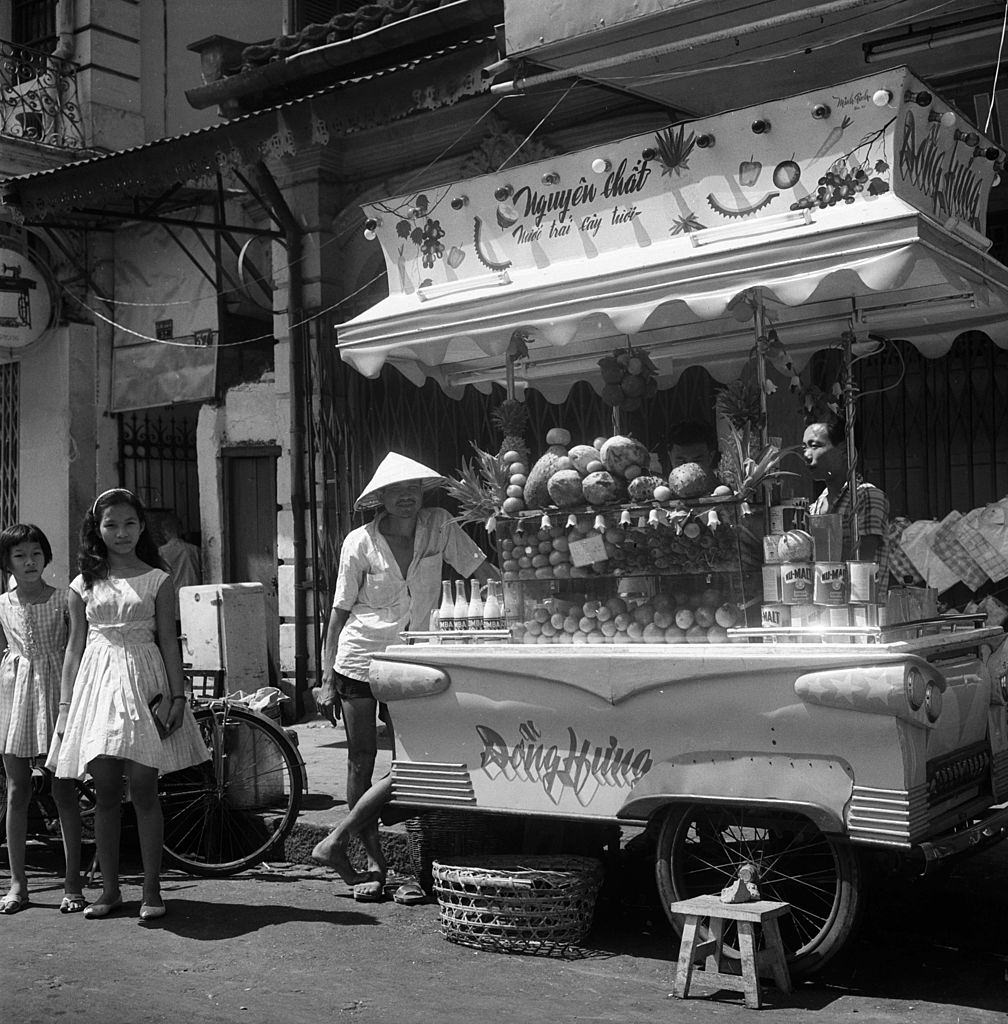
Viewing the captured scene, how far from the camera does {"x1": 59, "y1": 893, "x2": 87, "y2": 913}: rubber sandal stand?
234 inches

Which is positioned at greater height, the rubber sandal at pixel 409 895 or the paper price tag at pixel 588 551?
the paper price tag at pixel 588 551

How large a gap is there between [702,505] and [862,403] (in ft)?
11.9

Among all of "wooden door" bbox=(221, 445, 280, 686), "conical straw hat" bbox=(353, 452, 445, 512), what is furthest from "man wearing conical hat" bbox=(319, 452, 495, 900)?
"wooden door" bbox=(221, 445, 280, 686)

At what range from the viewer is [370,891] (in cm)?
611

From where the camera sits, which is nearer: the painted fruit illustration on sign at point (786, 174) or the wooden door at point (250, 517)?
the painted fruit illustration on sign at point (786, 174)

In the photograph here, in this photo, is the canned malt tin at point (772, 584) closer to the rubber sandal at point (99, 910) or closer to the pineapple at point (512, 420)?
the pineapple at point (512, 420)

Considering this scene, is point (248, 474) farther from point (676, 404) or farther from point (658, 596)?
point (658, 596)

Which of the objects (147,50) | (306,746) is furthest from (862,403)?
(147,50)

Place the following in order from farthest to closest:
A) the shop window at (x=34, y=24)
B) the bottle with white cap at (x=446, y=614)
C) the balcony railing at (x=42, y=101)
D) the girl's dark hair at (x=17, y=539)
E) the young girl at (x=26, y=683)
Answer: the shop window at (x=34, y=24)
the balcony railing at (x=42, y=101)
the girl's dark hair at (x=17, y=539)
the young girl at (x=26, y=683)
the bottle with white cap at (x=446, y=614)

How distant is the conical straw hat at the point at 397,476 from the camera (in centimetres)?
618

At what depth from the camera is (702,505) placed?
516cm

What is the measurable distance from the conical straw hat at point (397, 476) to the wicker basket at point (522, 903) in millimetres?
1775

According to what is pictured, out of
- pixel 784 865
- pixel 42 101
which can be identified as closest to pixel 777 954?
pixel 784 865

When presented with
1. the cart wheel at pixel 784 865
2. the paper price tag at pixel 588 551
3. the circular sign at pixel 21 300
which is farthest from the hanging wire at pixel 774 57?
the circular sign at pixel 21 300
